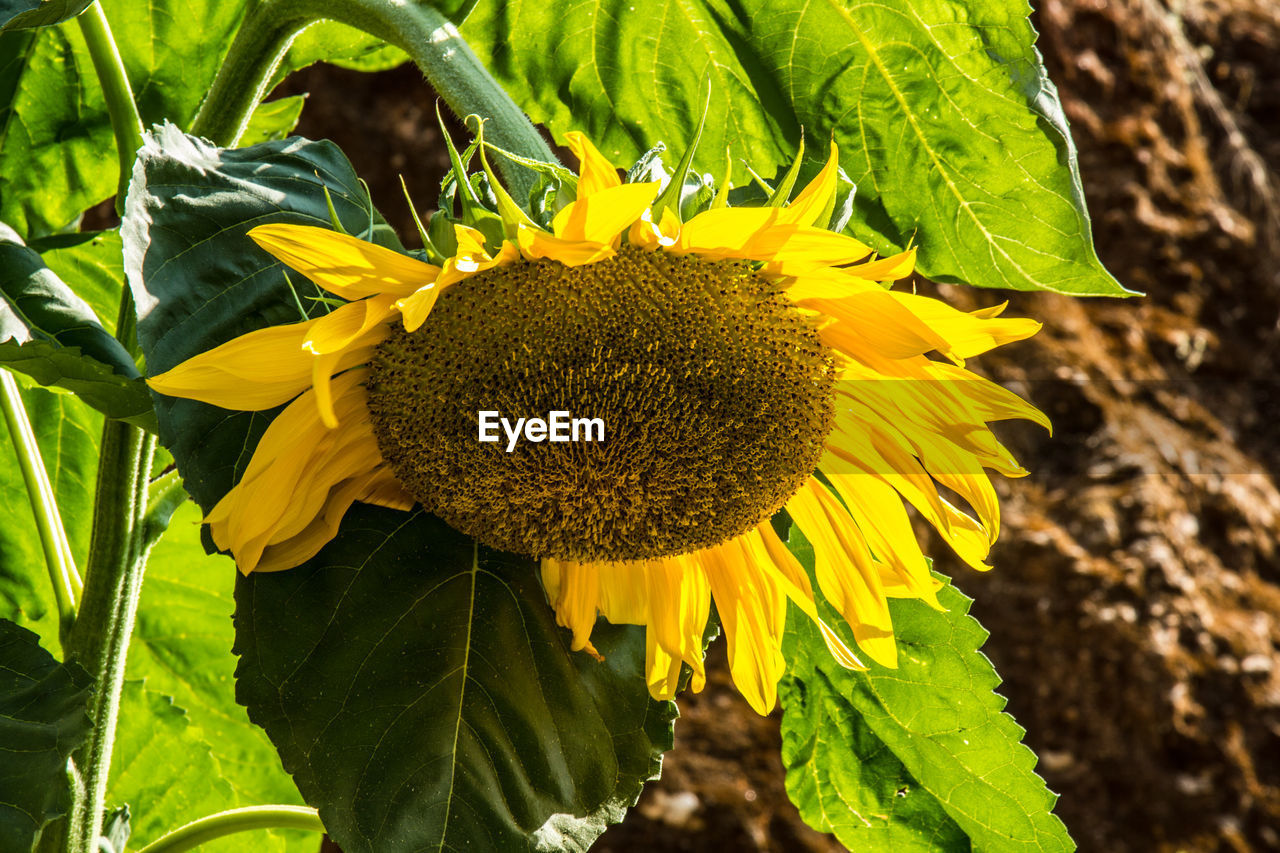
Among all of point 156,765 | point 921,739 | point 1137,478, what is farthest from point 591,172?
point 1137,478

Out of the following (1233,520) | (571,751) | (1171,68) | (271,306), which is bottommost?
(1233,520)

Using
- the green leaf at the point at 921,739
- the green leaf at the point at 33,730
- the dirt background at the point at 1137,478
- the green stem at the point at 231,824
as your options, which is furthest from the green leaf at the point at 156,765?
the dirt background at the point at 1137,478

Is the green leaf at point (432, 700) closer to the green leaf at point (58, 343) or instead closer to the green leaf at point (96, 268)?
the green leaf at point (58, 343)

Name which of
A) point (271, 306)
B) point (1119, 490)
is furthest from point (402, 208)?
point (271, 306)

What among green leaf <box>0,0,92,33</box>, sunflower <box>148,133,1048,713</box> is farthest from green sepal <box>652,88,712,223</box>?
green leaf <box>0,0,92,33</box>

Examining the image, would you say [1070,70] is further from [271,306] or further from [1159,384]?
[271,306]

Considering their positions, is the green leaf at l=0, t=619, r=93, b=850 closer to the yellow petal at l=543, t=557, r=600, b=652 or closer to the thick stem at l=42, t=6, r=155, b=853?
the thick stem at l=42, t=6, r=155, b=853

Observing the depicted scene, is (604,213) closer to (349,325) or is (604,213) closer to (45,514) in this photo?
(349,325)
